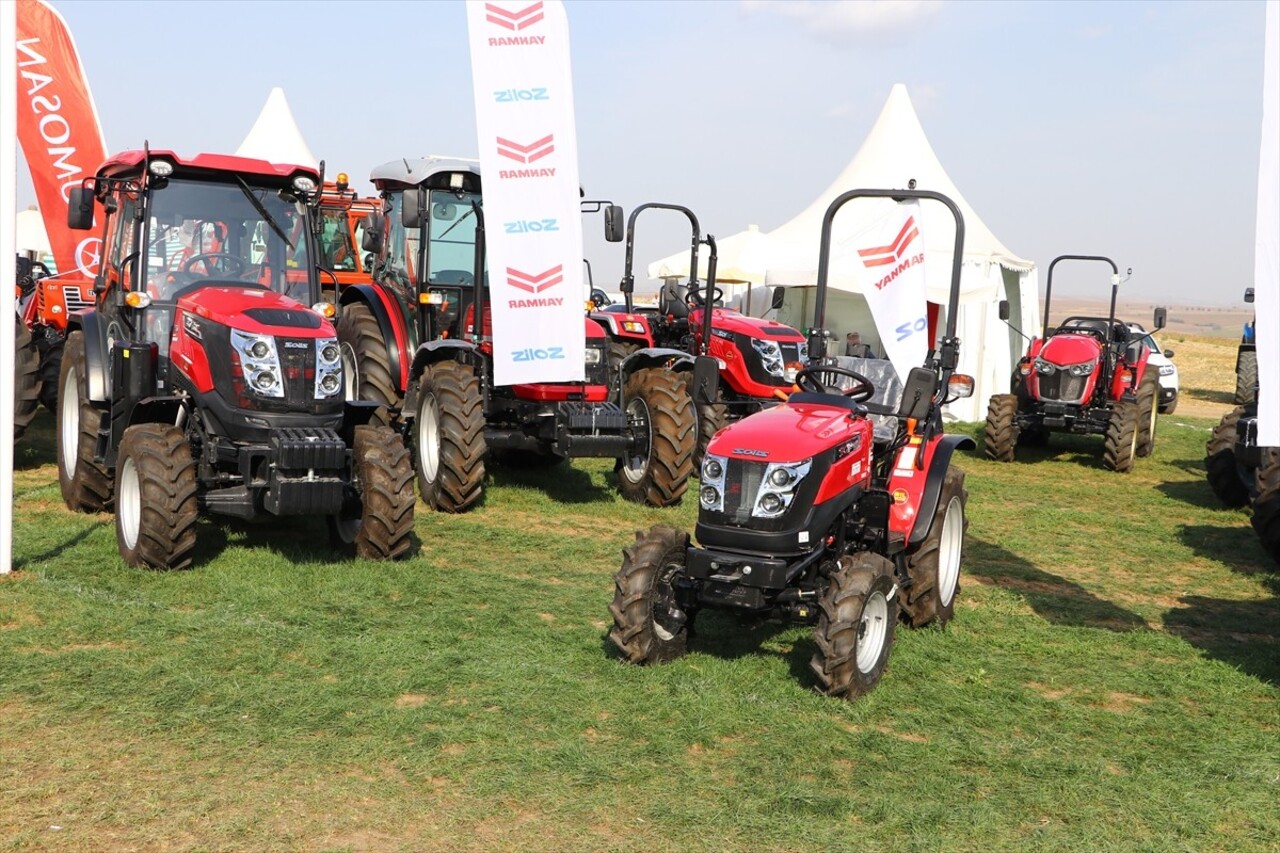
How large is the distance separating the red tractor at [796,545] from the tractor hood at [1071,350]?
8.28m

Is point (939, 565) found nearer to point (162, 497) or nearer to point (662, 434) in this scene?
point (662, 434)

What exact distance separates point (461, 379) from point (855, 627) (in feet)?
15.8

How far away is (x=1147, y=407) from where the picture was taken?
13836 mm

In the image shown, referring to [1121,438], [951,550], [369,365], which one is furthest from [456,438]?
[1121,438]

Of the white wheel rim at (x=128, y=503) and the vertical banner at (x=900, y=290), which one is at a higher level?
the vertical banner at (x=900, y=290)

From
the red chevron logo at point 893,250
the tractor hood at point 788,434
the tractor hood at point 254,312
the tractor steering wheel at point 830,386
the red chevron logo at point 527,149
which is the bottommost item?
the tractor hood at point 788,434

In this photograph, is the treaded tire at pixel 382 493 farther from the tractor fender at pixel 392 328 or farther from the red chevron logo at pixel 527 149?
the tractor fender at pixel 392 328

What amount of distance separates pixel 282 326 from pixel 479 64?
215cm

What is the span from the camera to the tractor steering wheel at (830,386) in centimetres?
593

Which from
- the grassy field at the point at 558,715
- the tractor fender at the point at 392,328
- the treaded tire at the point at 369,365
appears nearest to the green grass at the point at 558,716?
the grassy field at the point at 558,715

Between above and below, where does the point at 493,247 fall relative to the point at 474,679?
above

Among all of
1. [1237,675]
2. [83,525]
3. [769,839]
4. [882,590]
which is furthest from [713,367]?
[83,525]

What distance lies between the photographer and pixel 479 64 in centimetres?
795

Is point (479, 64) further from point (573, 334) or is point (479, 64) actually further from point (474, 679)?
point (474, 679)
